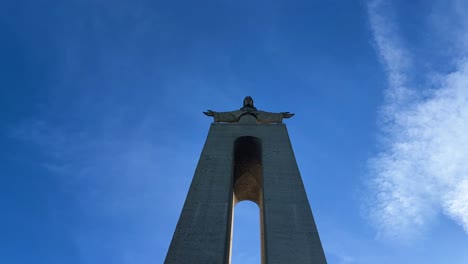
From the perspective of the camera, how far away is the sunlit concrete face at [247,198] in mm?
8852

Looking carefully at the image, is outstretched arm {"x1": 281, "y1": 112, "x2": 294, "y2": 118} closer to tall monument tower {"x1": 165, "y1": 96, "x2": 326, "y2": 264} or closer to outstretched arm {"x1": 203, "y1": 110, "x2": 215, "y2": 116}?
tall monument tower {"x1": 165, "y1": 96, "x2": 326, "y2": 264}

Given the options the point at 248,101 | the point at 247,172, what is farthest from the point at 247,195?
the point at 248,101

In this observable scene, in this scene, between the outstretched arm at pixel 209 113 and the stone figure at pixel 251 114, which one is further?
the outstretched arm at pixel 209 113

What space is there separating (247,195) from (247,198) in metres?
0.16

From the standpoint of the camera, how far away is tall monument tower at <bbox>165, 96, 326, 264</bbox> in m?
8.85

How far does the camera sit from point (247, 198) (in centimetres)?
1445

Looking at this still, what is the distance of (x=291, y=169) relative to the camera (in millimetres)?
11695

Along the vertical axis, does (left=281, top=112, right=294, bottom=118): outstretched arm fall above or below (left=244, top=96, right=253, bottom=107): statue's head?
below

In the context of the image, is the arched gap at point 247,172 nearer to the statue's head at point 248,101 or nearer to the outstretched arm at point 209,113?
the outstretched arm at point 209,113

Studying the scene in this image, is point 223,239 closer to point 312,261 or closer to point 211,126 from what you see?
point 312,261

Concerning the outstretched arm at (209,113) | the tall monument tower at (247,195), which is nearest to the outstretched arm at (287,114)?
the tall monument tower at (247,195)

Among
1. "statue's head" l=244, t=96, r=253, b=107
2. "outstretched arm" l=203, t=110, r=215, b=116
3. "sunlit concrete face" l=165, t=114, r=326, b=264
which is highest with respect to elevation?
"statue's head" l=244, t=96, r=253, b=107

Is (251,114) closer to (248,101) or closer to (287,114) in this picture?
(287,114)

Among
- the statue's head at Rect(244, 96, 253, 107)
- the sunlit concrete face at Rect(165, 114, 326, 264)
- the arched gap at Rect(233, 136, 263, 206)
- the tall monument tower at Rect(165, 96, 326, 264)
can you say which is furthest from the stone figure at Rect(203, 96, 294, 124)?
the arched gap at Rect(233, 136, 263, 206)
